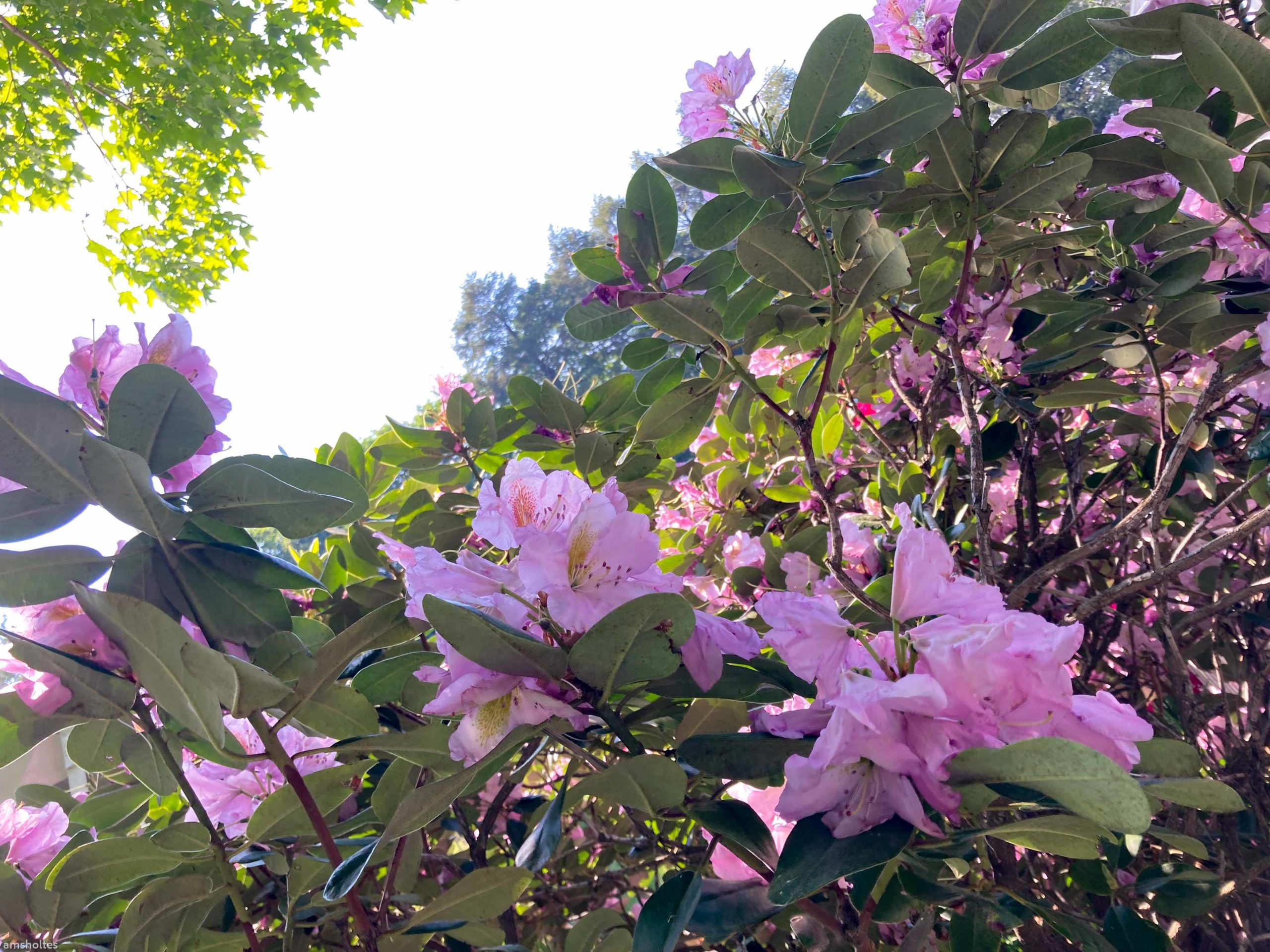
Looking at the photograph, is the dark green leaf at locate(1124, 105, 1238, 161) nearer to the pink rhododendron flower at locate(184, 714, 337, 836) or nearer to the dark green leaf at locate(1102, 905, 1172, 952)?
the dark green leaf at locate(1102, 905, 1172, 952)

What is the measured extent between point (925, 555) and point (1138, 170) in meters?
0.78

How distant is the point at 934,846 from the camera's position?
0.51 metres

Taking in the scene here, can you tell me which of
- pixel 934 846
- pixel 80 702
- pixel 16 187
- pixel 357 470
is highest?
pixel 16 187

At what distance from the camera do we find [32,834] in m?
0.93

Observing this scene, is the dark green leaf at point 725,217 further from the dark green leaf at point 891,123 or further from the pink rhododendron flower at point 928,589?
the pink rhododendron flower at point 928,589

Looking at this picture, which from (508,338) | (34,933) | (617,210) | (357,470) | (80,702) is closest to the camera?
(80,702)

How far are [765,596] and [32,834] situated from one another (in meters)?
→ 0.94

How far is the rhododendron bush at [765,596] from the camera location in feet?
1.64

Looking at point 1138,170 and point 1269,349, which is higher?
point 1138,170

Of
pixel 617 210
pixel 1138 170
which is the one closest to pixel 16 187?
pixel 617 210

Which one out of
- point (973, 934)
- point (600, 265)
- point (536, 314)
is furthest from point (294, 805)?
point (536, 314)

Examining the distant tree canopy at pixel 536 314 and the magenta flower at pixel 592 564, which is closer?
the magenta flower at pixel 592 564

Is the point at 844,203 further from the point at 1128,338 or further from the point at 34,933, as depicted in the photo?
the point at 34,933

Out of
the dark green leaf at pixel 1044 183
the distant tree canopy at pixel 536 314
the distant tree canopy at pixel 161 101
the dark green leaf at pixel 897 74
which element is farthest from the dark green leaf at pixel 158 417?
the distant tree canopy at pixel 536 314
